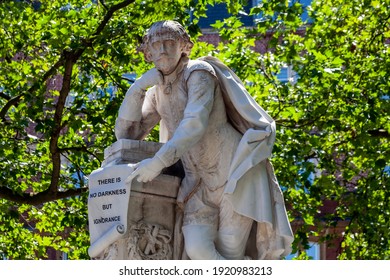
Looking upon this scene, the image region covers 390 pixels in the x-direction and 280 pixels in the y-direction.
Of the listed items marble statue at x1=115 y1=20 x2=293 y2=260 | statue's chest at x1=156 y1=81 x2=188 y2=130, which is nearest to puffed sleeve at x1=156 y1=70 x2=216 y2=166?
marble statue at x1=115 y1=20 x2=293 y2=260

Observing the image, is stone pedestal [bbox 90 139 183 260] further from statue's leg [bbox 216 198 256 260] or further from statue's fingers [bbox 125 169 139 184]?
statue's leg [bbox 216 198 256 260]

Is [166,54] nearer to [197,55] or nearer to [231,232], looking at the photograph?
[231,232]

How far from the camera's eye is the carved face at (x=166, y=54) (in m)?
12.8

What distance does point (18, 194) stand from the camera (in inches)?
858

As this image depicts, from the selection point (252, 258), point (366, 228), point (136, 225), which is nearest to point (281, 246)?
point (252, 258)

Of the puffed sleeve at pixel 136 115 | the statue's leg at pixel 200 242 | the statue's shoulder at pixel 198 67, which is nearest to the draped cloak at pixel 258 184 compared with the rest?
the statue's shoulder at pixel 198 67

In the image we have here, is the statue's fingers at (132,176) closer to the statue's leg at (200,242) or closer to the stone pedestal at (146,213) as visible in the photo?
the stone pedestal at (146,213)

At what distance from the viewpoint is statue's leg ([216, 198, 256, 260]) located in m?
12.6

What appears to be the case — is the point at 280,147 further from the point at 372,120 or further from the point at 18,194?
the point at 18,194

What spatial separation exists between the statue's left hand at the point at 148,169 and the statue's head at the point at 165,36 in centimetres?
103

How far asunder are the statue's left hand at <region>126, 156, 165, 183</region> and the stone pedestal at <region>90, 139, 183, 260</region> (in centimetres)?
18

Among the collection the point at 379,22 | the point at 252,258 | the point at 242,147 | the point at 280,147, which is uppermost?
the point at 379,22

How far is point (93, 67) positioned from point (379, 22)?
5.05 m

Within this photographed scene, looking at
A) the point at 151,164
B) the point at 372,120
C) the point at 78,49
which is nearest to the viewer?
the point at 151,164
